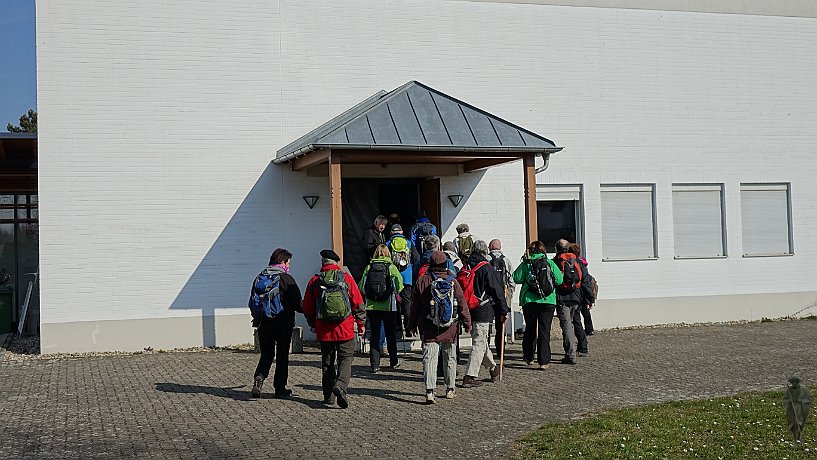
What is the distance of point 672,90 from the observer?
60.0 feet

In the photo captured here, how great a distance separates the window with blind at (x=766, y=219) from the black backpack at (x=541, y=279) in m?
8.09

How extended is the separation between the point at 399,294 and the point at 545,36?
23.3ft

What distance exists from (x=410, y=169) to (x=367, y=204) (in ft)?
3.42

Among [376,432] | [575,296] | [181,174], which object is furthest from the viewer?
[181,174]

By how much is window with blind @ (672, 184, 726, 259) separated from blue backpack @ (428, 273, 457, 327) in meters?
9.29

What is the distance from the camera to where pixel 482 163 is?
1616 cm

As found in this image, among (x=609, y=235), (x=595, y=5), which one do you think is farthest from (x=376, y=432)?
(x=595, y=5)

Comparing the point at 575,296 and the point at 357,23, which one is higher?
the point at 357,23

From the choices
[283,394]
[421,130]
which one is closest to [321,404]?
[283,394]

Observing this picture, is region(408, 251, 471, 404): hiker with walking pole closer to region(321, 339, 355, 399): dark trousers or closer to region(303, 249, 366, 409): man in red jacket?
region(303, 249, 366, 409): man in red jacket

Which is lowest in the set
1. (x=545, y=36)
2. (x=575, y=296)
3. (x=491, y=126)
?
(x=575, y=296)

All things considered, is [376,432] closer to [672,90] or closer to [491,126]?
[491,126]

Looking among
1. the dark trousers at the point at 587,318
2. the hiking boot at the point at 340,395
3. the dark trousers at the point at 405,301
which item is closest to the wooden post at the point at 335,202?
the dark trousers at the point at 405,301

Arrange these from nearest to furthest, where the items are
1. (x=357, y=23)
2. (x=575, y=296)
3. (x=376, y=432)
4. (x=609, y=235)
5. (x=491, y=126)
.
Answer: (x=376, y=432), (x=575, y=296), (x=491, y=126), (x=357, y=23), (x=609, y=235)
